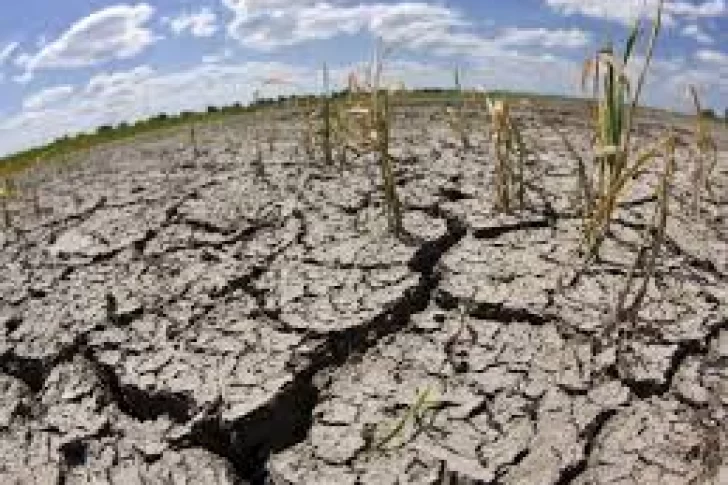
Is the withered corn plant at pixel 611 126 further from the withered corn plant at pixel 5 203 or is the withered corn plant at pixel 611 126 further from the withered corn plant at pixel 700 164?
the withered corn plant at pixel 5 203

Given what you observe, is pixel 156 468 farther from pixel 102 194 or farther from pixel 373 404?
pixel 102 194

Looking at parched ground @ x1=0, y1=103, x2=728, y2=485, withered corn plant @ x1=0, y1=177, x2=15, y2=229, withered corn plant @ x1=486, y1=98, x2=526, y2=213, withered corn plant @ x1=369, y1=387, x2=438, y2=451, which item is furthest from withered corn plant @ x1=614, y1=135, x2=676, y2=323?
withered corn plant @ x1=0, y1=177, x2=15, y2=229

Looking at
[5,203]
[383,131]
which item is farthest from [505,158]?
[5,203]

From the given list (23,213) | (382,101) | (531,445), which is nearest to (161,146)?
(23,213)

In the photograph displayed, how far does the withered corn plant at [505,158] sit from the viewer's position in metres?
3.80

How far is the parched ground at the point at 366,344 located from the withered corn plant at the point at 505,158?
0.09m

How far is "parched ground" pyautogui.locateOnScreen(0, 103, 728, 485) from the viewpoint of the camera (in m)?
2.93

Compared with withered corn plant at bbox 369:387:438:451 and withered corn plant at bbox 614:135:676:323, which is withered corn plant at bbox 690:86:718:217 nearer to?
withered corn plant at bbox 614:135:676:323

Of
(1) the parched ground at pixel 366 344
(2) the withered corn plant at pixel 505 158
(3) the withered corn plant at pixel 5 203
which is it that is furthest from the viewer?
(3) the withered corn plant at pixel 5 203

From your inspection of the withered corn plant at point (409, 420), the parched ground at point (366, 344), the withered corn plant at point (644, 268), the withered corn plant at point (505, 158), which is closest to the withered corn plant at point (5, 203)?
the parched ground at point (366, 344)

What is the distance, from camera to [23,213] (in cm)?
551

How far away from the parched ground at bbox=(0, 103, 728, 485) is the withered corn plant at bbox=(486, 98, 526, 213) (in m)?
0.09

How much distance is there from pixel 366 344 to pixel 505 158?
99cm

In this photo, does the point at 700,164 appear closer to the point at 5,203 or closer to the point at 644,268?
the point at 644,268
